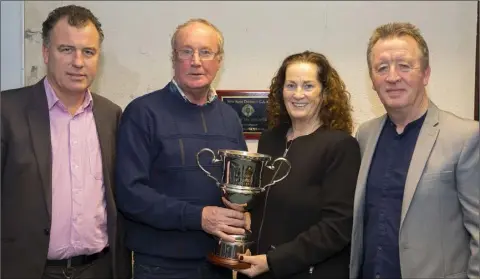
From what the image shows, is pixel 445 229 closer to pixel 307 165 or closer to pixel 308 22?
pixel 307 165

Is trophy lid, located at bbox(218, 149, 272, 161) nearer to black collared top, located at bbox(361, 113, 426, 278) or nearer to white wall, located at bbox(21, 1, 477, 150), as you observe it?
black collared top, located at bbox(361, 113, 426, 278)

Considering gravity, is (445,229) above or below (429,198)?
below

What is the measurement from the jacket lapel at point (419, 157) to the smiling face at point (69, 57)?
4.46ft

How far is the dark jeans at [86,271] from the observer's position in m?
1.95

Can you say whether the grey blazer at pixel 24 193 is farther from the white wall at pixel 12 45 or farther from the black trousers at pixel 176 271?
the white wall at pixel 12 45

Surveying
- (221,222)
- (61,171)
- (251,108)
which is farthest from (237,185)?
(251,108)

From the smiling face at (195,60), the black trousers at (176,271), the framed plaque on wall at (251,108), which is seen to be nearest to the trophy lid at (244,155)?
the smiling face at (195,60)

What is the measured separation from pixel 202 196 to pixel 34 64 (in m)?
1.59

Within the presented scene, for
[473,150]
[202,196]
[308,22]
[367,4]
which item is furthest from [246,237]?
[367,4]

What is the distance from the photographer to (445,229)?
1.69 metres

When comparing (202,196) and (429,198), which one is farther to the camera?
(202,196)

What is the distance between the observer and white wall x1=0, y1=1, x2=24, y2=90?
9.56 ft

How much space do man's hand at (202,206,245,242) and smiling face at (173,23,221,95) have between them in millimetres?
556

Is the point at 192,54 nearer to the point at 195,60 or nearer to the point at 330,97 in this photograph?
the point at 195,60
